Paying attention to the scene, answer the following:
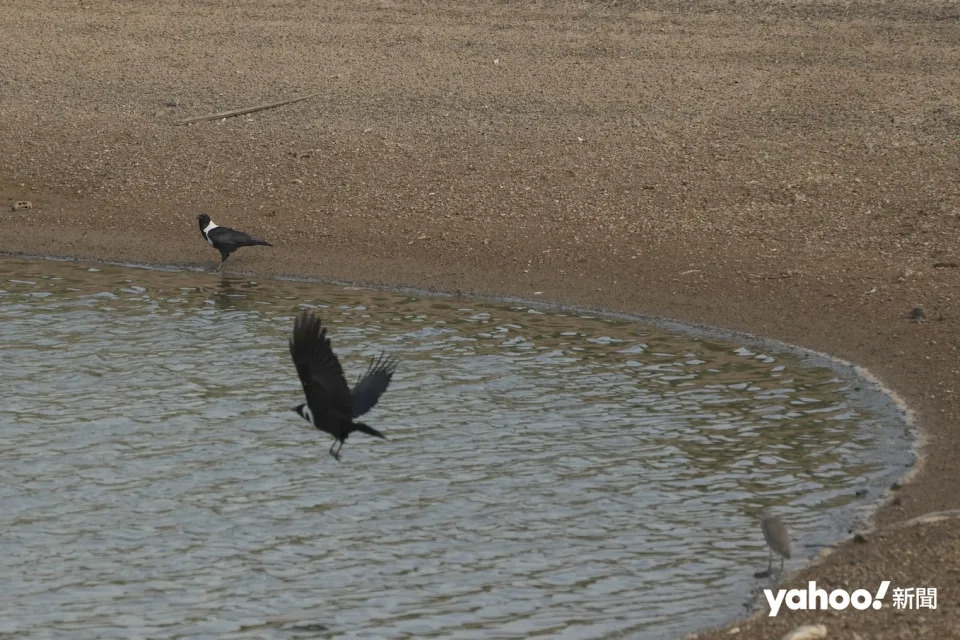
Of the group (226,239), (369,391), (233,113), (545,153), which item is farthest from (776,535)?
(233,113)

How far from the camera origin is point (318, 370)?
8.07 metres

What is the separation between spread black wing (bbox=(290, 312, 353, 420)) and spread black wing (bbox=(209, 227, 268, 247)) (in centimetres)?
790

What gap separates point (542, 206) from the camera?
17.2 m

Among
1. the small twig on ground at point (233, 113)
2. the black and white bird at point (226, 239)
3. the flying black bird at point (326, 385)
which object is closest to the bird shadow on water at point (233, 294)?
the black and white bird at point (226, 239)

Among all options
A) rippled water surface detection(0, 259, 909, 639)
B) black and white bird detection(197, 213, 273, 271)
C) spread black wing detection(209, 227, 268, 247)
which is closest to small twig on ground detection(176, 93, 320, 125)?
black and white bird detection(197, 213, 273, 271)

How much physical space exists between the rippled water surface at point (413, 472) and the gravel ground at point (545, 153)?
3.13ft

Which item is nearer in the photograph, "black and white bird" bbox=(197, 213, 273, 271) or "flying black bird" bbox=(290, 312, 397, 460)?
"flying black bird" bbox=(290, 312, 397, 460)

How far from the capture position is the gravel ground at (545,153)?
15109mm

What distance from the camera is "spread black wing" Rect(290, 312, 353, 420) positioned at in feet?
26.0

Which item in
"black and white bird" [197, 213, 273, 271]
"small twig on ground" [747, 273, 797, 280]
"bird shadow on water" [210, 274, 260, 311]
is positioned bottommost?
"bird shadow on water" [210, 274, 260, 311]

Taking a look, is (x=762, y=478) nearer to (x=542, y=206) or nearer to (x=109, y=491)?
(x=109, y=491)

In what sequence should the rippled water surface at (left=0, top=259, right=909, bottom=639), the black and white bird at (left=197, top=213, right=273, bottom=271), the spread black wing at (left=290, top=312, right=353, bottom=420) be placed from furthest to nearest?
the black and white bird at (left=197, top=213, right=273, bottom=271)
the rippled water surface at (left=0, top=259, right=909, bottom=639)
the spread black wing at (left=290, top=312, right=353, bottom=420)

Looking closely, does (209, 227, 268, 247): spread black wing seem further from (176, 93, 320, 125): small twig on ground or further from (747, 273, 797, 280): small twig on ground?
(747, 273, 797, 280): small twig on ground

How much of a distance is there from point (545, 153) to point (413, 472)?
8661 mm
